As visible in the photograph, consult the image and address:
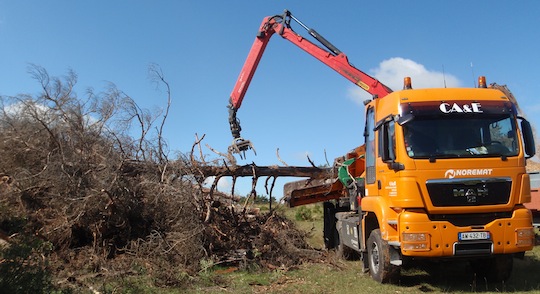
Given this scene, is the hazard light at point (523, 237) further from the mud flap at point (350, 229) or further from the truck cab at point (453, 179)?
the mud flap at point (350, 229)

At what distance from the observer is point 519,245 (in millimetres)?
7746

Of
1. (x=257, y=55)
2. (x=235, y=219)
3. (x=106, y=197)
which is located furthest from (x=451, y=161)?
(x=257, y=55)

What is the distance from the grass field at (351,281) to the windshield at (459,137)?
2408mm

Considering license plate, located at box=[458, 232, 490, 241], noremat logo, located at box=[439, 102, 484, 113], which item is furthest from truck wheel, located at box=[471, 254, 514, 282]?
noremat logo, located at box=[439, 102, 484, 113]

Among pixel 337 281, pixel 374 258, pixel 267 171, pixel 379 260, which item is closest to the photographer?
pixel 379 260

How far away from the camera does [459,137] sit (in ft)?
26.5

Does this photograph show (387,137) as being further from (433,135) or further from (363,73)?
(363,73)

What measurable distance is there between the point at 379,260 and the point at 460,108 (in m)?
3.07

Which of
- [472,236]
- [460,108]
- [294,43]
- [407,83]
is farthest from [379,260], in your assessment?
[294,43]

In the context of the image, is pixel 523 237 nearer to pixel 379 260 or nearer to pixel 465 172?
pixel 465 172

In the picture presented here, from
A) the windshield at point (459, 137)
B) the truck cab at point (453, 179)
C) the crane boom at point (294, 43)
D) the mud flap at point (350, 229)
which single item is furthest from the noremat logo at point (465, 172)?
the crane boom at point (294, 43)

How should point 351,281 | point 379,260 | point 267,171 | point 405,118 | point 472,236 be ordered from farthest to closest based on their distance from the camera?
point 267,171, point 351,281, point 379,260, point 405,118, point 472,236

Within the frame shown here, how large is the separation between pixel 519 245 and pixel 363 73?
638 centimetres

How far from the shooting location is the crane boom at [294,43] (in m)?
12.6
